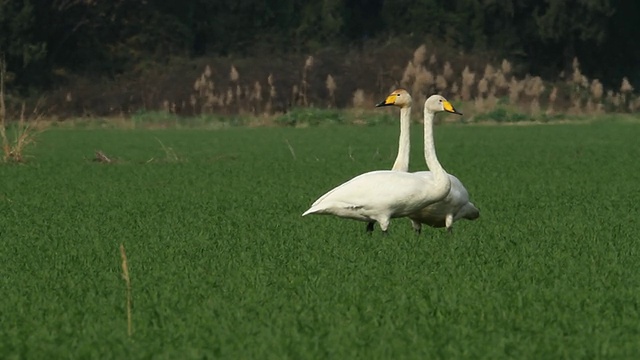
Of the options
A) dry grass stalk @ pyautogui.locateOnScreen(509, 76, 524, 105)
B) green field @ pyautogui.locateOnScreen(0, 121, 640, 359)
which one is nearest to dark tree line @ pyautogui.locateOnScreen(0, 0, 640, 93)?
dry grass stalk @ pyautogui.locateOnScreen(509, 76, 524, 105)

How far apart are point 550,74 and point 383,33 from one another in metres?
6.75

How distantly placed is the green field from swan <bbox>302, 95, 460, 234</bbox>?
0.24 metres

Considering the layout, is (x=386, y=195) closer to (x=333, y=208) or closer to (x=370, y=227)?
(x=333, y=208)

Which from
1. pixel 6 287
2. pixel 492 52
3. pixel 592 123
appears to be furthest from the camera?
pixel 492 52

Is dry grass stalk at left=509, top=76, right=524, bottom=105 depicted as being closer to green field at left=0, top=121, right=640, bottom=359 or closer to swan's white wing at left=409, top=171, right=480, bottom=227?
green field at left=0, top=121, right=640, bottom=359

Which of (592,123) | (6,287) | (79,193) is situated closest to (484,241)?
(6,287)

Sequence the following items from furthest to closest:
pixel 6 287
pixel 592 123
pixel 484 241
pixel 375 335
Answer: pixel 592 123
pixel 484 241
pixel 6 287
pixel 375 335

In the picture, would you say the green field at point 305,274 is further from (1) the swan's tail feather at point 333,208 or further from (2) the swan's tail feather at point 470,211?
(1) the swan's tail feather at point 333,208

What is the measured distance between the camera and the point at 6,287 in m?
8.76

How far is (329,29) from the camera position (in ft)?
188

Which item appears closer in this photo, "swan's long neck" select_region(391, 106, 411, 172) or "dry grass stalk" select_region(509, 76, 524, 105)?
"swan's long neck" select_region(391, 106, 411, 172)

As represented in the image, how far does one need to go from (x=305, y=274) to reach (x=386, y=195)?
1.78 meters

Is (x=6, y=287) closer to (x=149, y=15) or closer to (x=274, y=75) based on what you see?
(x=274, y=75)

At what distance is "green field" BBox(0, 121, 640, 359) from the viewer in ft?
22.1
